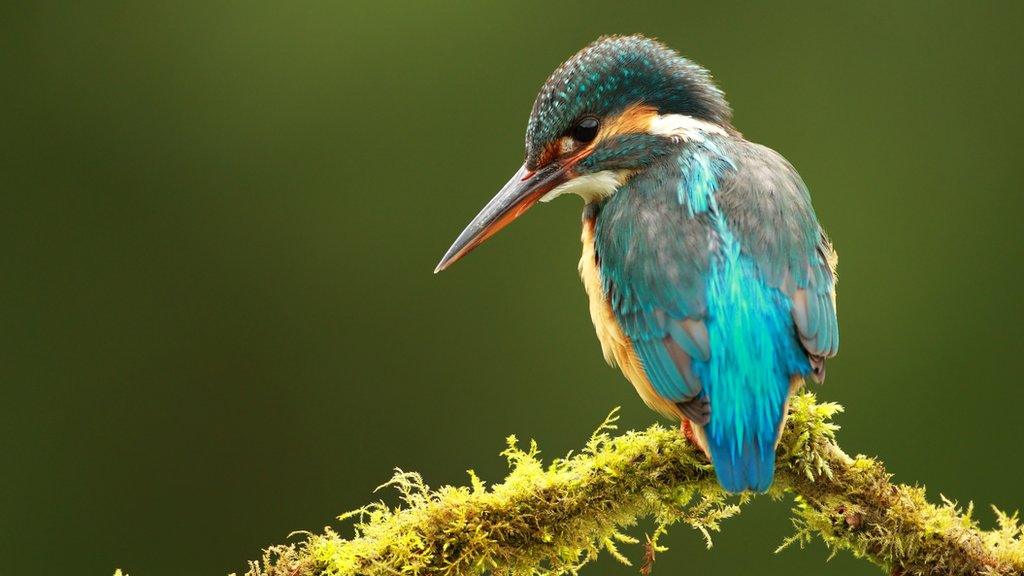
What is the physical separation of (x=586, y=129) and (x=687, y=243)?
17.9 inches

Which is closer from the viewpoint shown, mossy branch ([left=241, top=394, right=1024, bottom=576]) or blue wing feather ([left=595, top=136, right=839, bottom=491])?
mossy branch ([left=241, top=394, right=1024, bottom=576])

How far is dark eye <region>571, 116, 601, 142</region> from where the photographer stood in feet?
8.18

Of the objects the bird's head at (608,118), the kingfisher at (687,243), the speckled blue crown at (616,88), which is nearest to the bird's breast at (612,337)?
the kingfisher at (687,243)

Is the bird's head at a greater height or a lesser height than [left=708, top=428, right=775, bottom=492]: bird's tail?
greater

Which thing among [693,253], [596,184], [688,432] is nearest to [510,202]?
[596,184]

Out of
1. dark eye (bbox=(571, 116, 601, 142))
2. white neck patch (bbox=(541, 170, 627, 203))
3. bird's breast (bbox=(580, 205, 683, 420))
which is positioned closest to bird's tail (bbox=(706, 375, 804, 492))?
bird's breast (bbox=(580, 205, 683, 420))

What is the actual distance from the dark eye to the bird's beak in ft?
0.24

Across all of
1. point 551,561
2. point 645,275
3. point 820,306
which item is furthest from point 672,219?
point 551,561

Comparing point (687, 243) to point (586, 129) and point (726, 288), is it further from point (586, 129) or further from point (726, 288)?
point (586, 129)

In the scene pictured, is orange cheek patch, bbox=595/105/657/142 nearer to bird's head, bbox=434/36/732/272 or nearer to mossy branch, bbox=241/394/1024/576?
bird's head, bbox=434/36/732/272

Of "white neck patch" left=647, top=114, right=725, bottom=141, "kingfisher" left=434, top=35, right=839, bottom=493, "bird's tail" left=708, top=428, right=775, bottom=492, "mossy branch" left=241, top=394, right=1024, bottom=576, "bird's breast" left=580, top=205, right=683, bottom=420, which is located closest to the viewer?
"mossy branch" left=241, top=394, right=1024, bottom=576

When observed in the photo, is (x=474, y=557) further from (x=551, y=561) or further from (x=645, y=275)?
(x=645, y=275)

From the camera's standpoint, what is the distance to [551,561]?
187 cm

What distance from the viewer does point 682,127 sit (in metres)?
2.47
